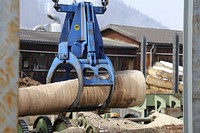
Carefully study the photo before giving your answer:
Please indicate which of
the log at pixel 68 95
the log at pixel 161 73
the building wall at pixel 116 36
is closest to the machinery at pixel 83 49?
the log at pixel 68 95

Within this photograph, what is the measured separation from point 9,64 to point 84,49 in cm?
506

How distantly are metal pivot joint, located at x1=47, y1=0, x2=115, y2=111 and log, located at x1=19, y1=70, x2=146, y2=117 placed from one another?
0.14 m

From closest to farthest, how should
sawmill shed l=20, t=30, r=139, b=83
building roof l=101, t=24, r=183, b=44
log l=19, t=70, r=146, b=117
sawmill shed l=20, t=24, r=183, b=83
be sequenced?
log l=19, t=70, r=146, b=117 < sawmill shed l=20, t=30, r=139, b=83 < sawmill shed l=20, t=24, r=183, b=83 < building roof l=101, t=24, r=183, b=44

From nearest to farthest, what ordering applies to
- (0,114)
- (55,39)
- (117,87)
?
(0,114) → (117,87) → (55,39)

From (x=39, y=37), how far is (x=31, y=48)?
1434 mm

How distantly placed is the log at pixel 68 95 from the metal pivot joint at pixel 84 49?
14 cm

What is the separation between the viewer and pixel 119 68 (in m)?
21.9

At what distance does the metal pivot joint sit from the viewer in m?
6.11

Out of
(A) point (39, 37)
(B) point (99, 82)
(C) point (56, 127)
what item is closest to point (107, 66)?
(B) point (99, 82)

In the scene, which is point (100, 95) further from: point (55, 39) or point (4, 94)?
point (55, 39)

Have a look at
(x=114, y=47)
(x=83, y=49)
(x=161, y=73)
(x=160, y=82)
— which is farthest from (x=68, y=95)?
(x=114, y=47)

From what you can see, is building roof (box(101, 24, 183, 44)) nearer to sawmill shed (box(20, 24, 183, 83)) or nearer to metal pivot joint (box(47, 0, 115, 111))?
sawmill shed (box(20, 24, 183, 83))

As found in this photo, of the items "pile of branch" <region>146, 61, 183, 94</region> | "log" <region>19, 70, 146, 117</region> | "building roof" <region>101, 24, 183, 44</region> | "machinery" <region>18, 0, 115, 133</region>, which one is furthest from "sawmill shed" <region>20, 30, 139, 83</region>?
"log" <region>19, 70, 146, 117</region>

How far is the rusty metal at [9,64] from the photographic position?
4.10 ft
